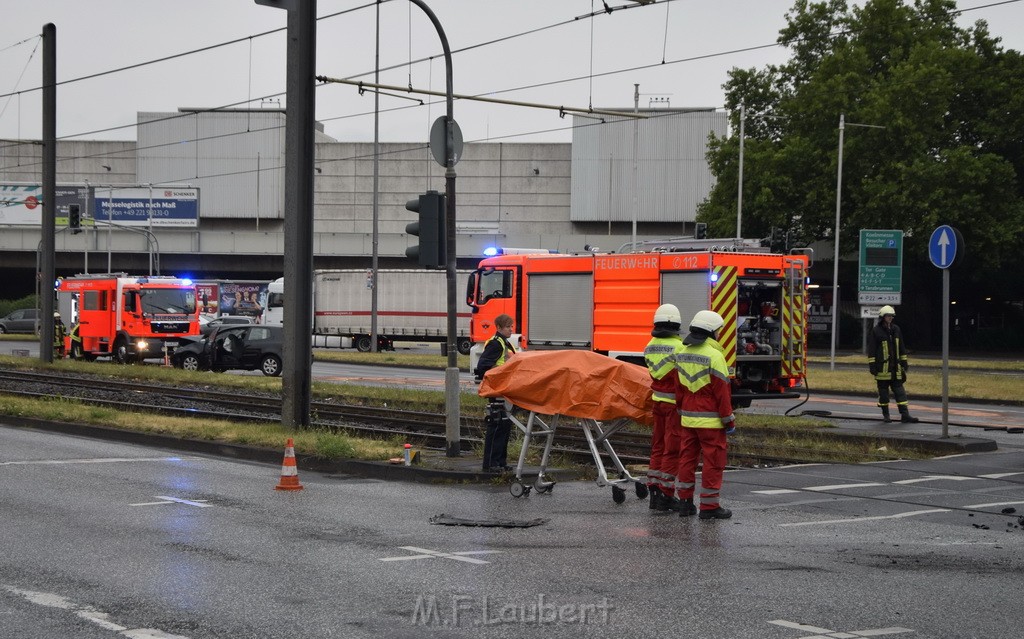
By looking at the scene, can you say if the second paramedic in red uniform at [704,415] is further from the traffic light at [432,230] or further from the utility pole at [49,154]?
the utility pole at [49,154]

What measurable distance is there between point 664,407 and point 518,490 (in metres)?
A: 1.74

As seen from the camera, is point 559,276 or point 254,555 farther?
point 559,276

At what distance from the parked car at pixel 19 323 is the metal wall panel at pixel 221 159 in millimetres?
14833

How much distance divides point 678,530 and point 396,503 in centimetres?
286

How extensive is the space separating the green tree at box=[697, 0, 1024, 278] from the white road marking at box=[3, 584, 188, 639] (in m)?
46.1

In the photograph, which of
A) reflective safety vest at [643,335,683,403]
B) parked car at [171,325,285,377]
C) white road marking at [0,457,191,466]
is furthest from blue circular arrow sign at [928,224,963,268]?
parked car at [171,325,285,377]

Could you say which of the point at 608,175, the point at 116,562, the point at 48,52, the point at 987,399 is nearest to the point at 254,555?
the point at 116,562

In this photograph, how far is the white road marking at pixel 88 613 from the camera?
6.56 m

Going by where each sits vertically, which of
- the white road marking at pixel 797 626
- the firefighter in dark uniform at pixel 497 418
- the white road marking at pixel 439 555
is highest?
the firefighter in dark uniform at pixel 497 418

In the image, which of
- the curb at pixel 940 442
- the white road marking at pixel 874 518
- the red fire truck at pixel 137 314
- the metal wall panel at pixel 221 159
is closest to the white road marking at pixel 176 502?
the white road marking at pixel 874 518

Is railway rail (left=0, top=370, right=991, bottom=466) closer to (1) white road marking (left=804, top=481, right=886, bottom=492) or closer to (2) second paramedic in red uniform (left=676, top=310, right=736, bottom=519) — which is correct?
(1) white road marking (left=804, top=481, right=886, bottom=492)

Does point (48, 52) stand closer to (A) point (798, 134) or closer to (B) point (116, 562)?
(B) point (116, 562)

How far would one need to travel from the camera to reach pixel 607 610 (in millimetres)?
7148

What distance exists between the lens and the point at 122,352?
39.3 m
